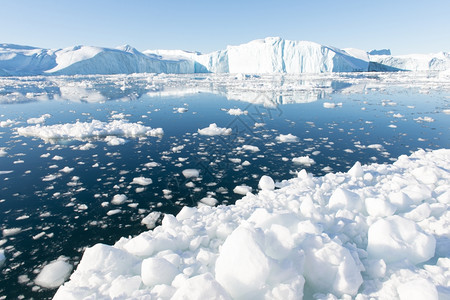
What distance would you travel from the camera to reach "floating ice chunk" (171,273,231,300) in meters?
1.69

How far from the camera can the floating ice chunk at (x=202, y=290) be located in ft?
5.54

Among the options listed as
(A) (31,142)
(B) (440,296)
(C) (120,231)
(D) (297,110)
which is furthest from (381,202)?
(D) (297,110)

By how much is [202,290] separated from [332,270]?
3.69ft

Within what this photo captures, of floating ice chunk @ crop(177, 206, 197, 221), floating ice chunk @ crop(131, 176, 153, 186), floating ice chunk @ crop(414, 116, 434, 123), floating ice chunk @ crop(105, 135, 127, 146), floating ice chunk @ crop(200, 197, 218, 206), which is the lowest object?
floating ice chunk @ crop(200, 197, 218, 206)

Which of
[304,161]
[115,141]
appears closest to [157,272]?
[304,161]

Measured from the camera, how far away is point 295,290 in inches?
72.9

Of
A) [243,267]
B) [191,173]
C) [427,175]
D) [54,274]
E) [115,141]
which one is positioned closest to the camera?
[243,267]

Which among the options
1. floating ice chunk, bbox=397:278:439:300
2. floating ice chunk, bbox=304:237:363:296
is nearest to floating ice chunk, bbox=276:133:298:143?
floating ice chunk, bbox=304:237:363:296

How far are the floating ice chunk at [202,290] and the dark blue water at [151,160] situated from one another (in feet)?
6.70

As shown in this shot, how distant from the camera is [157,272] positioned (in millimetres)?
2102

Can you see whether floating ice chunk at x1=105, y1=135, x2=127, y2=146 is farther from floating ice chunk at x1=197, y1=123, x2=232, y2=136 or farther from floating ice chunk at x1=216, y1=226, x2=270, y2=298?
floating ice chunk at x1=216, y1=226, x2=270, y2=298

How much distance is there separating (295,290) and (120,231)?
2902 millimetres

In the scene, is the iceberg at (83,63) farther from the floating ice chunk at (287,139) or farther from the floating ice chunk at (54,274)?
the floating ice chunk at (54,274)

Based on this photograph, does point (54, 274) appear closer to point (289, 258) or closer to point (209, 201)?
point (209, 201)
